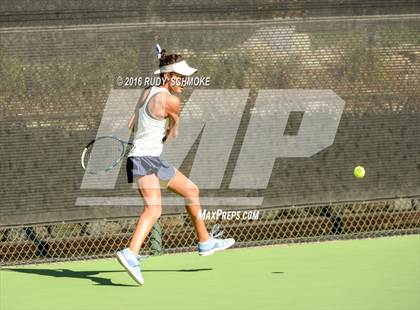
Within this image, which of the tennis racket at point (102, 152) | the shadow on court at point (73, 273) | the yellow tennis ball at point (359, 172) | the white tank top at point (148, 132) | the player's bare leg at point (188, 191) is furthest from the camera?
the yellow tennis ball at point (359, 172)

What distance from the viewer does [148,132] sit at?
883cm

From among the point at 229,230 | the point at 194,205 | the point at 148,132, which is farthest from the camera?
the point at 229,230

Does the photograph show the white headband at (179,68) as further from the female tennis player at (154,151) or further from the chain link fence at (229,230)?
the chain link fence at (229,230)

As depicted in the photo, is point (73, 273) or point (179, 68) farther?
point (73, 273)

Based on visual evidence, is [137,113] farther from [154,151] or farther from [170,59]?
[170,59]

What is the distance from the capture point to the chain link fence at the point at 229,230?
33.6 ft

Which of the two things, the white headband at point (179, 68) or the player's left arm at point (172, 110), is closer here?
the player's left arm at point (172, 110)

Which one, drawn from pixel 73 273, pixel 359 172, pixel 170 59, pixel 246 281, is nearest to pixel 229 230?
pixel 359 172

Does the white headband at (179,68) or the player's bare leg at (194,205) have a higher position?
the white headband at (179,68)

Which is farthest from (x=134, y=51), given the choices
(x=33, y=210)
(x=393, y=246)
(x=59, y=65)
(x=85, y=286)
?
(x=393, y=246)

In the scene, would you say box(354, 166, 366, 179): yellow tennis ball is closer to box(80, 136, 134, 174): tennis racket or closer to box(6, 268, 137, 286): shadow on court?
box(80, 136, 134, 174): tennis racket

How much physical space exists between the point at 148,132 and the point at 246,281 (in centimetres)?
138

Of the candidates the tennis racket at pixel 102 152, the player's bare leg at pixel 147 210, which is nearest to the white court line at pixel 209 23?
the tennis racket at pixel 102 152

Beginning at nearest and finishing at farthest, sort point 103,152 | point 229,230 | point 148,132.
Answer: point 148,132 < point 103,152 < point 229,230
